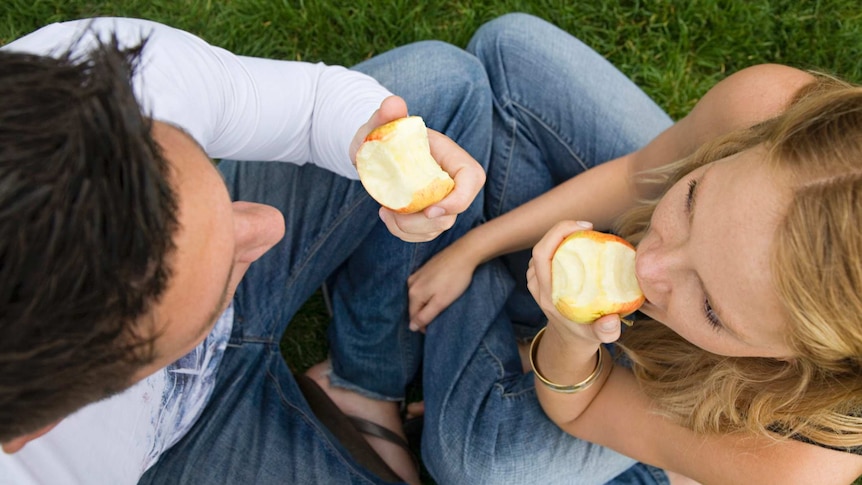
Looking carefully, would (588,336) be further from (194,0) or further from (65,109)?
(194,0)

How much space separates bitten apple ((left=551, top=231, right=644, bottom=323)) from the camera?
4.24 feet

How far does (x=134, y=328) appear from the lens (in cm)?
87

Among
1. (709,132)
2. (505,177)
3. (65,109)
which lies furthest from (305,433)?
(709,132)

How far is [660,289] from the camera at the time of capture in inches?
46.9

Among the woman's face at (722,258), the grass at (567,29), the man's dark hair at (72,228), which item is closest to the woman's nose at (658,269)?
the woman's face at (722,258)

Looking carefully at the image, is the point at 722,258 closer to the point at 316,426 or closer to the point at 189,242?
the point at 189,242

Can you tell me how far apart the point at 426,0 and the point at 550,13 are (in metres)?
0.51

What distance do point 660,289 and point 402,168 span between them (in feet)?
1.88

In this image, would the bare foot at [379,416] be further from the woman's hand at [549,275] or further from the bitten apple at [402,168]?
the bitten apple at [402,168]

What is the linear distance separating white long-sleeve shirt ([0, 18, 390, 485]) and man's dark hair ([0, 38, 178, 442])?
24cm

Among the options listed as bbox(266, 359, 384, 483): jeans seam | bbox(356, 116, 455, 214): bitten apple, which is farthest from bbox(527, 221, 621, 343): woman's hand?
bbox(266, 359, 384, 483): jeans seam

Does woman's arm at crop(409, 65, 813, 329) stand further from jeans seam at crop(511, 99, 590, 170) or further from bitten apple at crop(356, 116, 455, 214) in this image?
bitten apple at crop(356, 116, 455, 214)

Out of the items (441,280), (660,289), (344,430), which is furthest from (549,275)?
(344,430)

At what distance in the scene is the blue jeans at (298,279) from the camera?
1629mm
